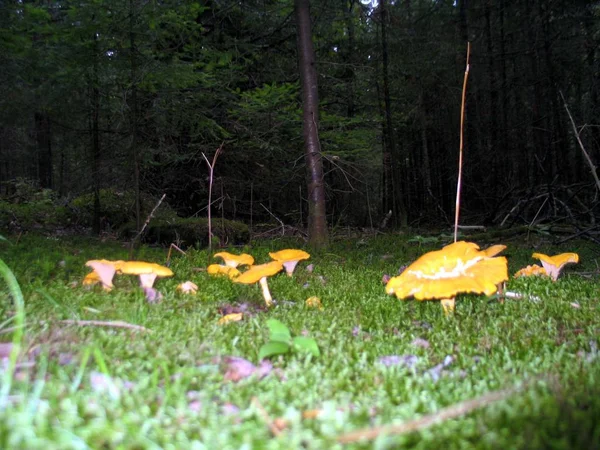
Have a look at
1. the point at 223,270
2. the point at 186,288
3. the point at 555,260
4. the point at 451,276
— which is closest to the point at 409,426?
the point at 451,276

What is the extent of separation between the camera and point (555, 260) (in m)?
2.89

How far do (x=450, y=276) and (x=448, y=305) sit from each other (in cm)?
28

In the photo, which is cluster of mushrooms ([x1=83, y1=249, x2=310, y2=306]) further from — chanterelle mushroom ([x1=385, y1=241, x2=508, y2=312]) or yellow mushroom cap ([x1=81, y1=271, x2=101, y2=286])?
chanterelle mushroom ([x1=385, y1=241, x2=508, y2=312])

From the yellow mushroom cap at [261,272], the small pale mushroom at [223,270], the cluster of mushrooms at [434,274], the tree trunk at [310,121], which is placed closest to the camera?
the cluster of mushrooms at [434,274]

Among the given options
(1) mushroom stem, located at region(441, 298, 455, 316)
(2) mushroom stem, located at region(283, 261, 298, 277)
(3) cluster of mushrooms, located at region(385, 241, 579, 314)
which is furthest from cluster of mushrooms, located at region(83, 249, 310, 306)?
(1) mushroom stem, located at region(441, 298, 455, 316)

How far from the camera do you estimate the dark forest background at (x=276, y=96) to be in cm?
549

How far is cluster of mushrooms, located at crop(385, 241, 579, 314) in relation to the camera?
186 centimetres

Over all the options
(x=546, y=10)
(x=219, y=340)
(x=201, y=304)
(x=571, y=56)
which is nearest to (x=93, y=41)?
(x=201, y=304)

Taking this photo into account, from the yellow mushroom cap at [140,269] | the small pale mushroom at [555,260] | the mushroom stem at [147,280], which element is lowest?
the small pale mushroom at [555,260]

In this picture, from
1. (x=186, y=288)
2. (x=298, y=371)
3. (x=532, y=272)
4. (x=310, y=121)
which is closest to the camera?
(x=298, y=371)

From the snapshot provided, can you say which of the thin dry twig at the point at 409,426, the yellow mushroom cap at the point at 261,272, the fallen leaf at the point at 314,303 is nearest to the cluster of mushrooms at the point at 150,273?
the yellow mushroom cap at the point at 261,272

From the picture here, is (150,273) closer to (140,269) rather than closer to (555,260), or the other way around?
(140,269)

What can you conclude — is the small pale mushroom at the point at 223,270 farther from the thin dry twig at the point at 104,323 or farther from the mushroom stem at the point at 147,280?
the thin dry twig at the point at 104,323

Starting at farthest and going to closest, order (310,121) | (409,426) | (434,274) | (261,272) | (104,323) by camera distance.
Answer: (310,121), (261,272), (434,274), (104,323), (409,426)
